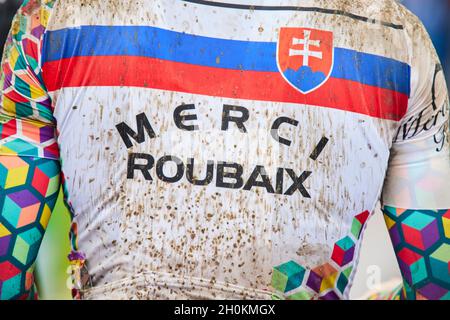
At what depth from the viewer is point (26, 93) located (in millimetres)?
2027

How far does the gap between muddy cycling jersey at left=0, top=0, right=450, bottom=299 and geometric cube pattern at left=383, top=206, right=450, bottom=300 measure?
0.25 meters

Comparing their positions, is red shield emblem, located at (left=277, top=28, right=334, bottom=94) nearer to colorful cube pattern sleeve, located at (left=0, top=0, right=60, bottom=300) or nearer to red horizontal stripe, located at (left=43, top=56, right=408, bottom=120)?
red horizontal stripe, located at (left=43, top=56, right=408, bottom=120)

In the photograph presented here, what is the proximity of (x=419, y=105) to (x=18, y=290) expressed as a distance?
4.16 feet

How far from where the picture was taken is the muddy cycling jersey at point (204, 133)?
76.4 inches

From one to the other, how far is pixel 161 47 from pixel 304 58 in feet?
1.28

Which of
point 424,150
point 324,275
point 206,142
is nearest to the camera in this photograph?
point 206,142

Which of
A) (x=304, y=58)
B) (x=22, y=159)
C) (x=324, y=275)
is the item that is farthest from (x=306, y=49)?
(x=22, y=159)

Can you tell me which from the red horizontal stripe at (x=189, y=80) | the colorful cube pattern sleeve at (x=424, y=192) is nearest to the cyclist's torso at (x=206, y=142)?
the red horizontal stripe at (x=189, y=80)

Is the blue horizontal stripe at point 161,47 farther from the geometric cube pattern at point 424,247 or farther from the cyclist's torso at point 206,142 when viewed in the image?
the geometric cube pattern at point 424,247

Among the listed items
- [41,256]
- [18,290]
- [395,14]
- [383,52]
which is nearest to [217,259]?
[18,290]

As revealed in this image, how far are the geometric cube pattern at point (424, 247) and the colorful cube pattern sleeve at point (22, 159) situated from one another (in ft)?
3.45

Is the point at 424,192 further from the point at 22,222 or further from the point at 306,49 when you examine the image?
the point at 22,222

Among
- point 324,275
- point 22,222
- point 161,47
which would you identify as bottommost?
point 324,275

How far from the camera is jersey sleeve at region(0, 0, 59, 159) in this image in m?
2.01
